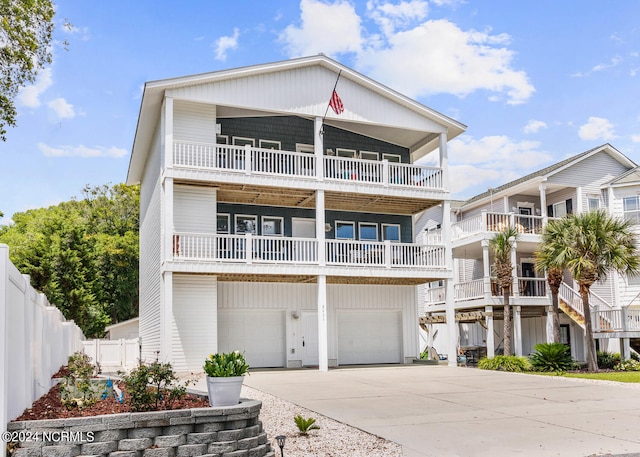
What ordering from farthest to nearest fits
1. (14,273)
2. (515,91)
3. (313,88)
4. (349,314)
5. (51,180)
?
(51,180) → (515,91) → (349,314) → (313,88) → (14,273)

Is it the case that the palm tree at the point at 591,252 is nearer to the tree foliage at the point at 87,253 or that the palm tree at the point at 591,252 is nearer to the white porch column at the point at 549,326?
the white porch column at the point at 549,326

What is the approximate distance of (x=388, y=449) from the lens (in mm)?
8953

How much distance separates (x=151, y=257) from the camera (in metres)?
25.9

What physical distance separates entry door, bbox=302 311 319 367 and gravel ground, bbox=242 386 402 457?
1377 centimetres

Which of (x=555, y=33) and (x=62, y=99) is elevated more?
(x=62, y=99)

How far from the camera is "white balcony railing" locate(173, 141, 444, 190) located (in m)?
22.5

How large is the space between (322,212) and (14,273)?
16.6m

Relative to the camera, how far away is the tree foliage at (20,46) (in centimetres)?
1645

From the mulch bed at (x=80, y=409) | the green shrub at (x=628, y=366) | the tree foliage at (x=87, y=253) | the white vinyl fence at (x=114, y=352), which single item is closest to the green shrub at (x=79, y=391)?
the mulch bed at (x=80, y=409)

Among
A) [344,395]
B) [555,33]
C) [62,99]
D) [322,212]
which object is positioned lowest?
[344,395]

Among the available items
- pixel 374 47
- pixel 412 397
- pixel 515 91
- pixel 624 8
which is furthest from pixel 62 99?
pixel 412 397

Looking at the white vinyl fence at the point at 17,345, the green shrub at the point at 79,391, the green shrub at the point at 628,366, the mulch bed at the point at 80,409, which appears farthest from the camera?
the green shrub at the point at 628,366

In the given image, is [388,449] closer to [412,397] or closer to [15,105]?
[412,397]

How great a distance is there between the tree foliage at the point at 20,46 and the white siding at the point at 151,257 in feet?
22.5
